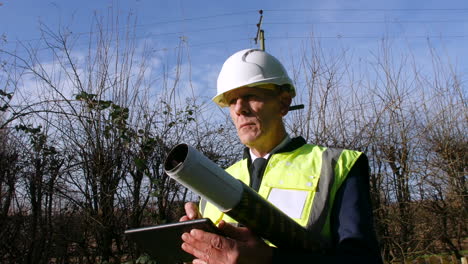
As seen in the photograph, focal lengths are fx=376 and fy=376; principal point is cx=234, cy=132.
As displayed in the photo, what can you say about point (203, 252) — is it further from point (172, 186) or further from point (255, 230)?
point (172, 186)

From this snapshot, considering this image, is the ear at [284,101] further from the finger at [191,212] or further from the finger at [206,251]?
the finger at [206,251]

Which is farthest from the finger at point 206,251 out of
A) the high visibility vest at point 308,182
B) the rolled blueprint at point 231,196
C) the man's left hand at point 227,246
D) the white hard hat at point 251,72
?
the white hard hat at point 251,72

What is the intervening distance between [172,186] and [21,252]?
191 centimetres

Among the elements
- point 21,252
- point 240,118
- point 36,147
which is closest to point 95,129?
point 36,147

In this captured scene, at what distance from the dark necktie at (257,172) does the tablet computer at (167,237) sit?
59 centimetres

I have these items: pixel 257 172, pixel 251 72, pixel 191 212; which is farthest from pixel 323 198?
pixel 251 72

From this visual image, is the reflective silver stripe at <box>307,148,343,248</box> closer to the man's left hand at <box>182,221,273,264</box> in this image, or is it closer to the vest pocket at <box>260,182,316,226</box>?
the vest pocket at <box>260,182,316,226</box>

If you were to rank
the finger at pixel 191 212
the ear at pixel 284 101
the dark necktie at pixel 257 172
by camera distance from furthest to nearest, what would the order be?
1. the ear at pixel 284 101
2. the dark necktie at pixel 257 172
3. the finger at pixel 191 212

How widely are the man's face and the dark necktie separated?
0.10m

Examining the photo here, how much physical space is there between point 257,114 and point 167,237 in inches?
33.9

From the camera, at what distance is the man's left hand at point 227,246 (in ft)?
3.77

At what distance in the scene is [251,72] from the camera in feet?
6.66

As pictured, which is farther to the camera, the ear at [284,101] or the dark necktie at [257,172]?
the ear at [284,101]

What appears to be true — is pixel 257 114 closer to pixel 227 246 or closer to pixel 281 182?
pixel 281 182
